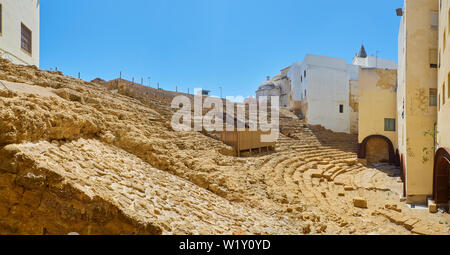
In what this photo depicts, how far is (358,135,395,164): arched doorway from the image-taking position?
56.0 feet

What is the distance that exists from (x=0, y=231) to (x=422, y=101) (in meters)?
14.0

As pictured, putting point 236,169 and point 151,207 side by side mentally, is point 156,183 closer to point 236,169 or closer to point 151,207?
point 151,207

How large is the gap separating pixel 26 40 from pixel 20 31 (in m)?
0.86

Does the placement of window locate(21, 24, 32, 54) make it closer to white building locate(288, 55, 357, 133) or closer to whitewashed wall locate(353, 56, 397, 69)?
white building locate(288, 55, 357, 133)

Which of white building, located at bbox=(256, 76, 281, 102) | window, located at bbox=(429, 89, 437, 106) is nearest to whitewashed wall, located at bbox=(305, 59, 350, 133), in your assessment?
white building, located at bbox=(256, 76, 281, 102)

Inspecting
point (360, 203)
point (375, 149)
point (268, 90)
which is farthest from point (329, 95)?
point (360, 203)

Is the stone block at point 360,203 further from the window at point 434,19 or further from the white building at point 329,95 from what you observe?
the white building at point 329,95

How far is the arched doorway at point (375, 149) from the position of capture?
17.1 metres

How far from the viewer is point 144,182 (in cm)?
571

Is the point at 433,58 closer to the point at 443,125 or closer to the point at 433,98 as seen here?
the point at 433,98

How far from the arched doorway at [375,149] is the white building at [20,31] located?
22.4m
